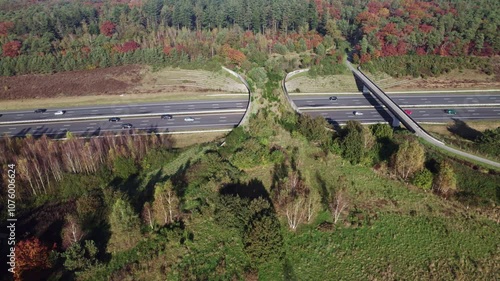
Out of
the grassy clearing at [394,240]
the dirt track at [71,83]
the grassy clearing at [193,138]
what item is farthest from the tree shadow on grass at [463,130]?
the dirt track at [71,83]

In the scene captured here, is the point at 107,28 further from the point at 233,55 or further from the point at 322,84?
the point at 322,84

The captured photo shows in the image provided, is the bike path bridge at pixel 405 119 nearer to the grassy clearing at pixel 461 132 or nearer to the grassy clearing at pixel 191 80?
the grassy clearing at pixel 461 132

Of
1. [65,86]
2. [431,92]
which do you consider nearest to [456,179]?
[431,92]

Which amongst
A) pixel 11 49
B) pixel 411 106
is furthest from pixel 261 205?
pixel 11 49

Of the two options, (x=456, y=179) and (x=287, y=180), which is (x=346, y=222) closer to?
(x=287, y=180)

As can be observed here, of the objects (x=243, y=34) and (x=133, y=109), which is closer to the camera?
(x=133, y=109)

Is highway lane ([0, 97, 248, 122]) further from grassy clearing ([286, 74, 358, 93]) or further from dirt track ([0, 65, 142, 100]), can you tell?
grassy clearing ([286, 74, 358, 93])
